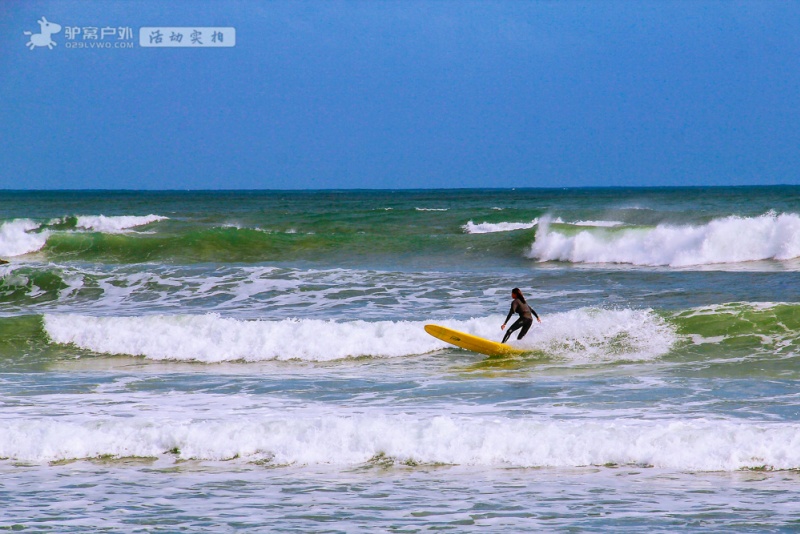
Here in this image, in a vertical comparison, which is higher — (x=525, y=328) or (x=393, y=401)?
(x=525, y=328)

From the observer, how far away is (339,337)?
14477mm

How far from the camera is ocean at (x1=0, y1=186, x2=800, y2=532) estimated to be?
6.78 meters

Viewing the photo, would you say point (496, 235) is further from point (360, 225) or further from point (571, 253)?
point (360, 225)

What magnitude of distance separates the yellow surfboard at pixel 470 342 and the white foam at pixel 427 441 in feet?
16.4

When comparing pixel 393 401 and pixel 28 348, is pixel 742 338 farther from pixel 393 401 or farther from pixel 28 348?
pixel 28 348

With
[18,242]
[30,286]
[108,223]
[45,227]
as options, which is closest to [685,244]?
[30,286]

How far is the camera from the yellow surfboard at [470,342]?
14.0m

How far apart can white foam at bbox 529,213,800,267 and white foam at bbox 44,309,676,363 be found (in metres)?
11.8

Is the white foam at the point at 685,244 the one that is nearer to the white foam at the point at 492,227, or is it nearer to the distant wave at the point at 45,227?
the white foam at the point at 492,227

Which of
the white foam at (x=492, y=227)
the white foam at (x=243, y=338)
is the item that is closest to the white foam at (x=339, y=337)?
the white foam at (x=243, y=338)

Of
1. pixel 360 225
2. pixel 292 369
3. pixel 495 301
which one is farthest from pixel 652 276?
pixel 360 225

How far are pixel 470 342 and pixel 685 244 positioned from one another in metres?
14.8

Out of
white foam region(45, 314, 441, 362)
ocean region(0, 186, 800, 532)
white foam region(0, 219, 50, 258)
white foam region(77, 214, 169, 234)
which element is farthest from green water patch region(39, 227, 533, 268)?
white foam region(45, 314, 441, 362)

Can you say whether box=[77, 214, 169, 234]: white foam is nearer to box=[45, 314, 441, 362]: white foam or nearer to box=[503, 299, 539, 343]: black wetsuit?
box=[45, 314, 441, 362]: white foam
